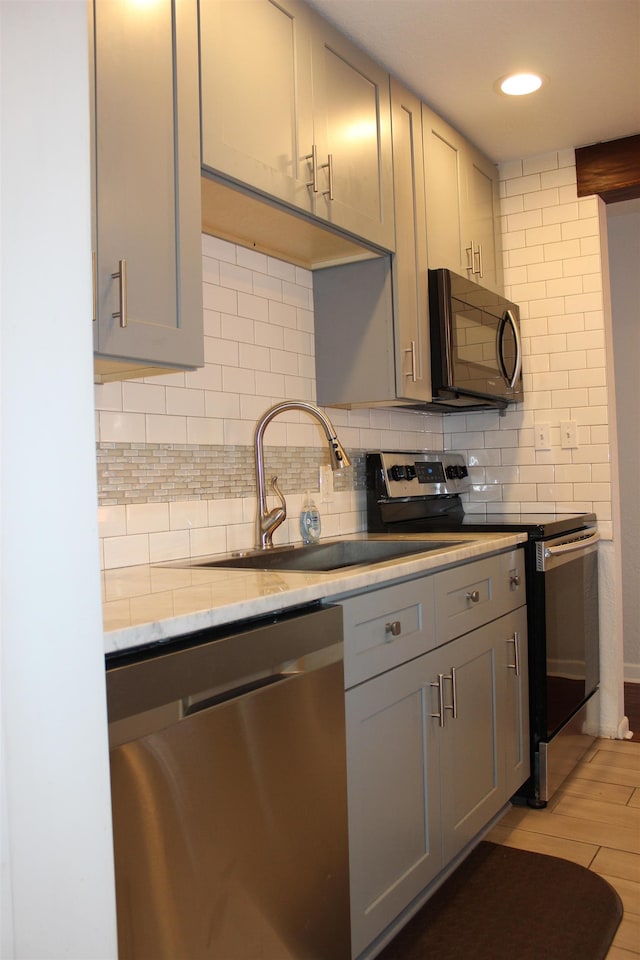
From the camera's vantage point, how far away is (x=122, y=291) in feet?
5.06

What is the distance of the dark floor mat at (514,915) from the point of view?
6.05 feet

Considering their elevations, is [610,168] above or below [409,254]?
above

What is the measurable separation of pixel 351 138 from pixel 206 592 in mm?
1537

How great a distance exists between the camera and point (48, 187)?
588mm

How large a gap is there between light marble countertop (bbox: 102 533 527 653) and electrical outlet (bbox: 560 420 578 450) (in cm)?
142

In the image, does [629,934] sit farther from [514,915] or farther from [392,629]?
[392,629]

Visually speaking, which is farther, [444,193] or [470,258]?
[470,258]

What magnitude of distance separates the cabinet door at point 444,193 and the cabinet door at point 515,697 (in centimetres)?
131

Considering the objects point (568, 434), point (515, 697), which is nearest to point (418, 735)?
point (515, 697)

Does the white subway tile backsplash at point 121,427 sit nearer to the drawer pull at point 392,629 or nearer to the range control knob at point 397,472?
the drawer pull at point 392,629

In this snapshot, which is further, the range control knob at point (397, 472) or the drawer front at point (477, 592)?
the range control knob at point (397, 472)

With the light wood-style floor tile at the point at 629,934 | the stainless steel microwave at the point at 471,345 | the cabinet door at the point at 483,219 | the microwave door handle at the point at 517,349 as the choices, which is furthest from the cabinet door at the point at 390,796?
the cabinet door at the point at 483,219

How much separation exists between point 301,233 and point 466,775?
5.24ft

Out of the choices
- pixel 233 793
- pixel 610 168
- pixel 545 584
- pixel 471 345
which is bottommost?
pixel 233 793
